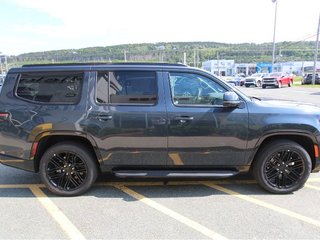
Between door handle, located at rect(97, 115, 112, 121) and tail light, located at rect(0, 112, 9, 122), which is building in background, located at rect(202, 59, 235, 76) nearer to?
door handle, located at rect(97, 115, 112, 121)

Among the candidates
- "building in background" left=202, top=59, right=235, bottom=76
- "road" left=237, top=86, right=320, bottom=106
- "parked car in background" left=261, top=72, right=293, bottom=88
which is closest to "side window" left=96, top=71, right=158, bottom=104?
"road" left=237, top=86, right=320, bottom=106

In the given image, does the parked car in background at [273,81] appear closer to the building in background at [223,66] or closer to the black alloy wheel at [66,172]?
the black alloy wheel at [66,172]

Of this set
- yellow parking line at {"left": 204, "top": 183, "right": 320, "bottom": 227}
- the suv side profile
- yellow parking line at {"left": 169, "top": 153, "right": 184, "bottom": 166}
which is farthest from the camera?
yellow parking line at {"left": 169, "top": 153, "right": 184, "bottom": 166}

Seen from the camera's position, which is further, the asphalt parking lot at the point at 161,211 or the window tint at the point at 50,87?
the window tint at the point at 50,87

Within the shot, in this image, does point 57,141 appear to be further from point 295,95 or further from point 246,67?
point 246,67

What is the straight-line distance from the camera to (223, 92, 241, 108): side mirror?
170 inches

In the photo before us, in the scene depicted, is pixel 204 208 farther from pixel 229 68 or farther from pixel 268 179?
pixel 229 68

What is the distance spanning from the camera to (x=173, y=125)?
4426 millimetres

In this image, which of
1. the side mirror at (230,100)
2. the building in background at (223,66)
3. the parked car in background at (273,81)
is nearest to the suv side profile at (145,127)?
the side mirror at (230,100)

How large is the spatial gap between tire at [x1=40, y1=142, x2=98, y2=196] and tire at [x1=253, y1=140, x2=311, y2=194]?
8.05ft

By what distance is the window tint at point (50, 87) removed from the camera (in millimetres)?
4562

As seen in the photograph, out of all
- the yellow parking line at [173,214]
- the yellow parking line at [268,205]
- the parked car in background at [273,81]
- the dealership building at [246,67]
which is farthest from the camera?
the dealership building at [246,67]

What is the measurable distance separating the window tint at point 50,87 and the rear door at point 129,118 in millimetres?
288

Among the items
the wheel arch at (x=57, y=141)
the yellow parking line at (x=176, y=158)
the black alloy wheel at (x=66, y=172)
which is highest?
the wheel arch at (x=57, y=141)
